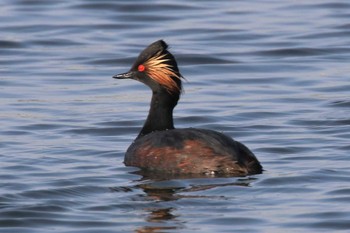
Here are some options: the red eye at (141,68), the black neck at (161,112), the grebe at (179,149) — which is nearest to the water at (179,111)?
the grebe at (179,149)

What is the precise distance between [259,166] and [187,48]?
319 inches

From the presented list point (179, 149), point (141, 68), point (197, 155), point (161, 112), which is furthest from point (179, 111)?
point (197, 155)

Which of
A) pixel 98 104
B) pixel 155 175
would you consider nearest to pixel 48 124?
pixel 98 104

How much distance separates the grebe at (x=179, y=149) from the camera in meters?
11.3

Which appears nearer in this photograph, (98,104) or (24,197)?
(24,197)

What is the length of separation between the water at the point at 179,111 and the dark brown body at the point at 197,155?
0.50ft

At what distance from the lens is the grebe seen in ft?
37.0

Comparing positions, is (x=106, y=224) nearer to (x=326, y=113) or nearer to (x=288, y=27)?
(x=326, y=113)

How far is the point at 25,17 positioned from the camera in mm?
21828

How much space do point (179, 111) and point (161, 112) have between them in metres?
2.59

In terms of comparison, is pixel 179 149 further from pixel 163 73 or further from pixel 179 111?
pixel 179 111

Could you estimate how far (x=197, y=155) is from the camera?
37.2 ft

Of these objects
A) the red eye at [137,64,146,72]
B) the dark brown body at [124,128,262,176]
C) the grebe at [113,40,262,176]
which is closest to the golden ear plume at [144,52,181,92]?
the grebe at [113,40,262,176]

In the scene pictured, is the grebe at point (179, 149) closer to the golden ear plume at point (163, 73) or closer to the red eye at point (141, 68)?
the golden ear plume at point (163, 73)
